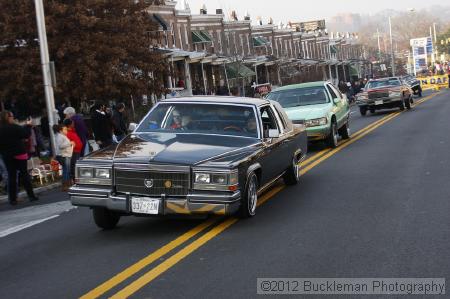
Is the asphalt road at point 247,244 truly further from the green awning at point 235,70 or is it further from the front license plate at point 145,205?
the green awning at point 235,70

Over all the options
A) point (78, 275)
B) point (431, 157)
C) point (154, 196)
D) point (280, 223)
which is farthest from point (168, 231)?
point (431, 157)

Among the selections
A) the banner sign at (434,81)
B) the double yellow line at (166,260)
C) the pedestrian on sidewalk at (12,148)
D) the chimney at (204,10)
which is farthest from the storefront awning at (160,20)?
the banner sign at (434,81)

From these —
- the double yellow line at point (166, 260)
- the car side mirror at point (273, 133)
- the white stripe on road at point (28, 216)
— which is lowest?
the white stripe on road at point (28, 216)

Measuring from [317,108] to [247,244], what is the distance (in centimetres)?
1025

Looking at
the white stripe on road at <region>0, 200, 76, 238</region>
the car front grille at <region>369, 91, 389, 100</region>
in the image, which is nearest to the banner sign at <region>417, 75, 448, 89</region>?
the car front grille at <region>369, 91, 389, 100</region>

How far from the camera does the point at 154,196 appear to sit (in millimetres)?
7844

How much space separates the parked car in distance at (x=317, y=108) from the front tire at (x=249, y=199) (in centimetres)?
797

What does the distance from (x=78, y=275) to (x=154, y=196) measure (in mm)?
1618

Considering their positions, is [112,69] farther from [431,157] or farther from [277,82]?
[277,82]

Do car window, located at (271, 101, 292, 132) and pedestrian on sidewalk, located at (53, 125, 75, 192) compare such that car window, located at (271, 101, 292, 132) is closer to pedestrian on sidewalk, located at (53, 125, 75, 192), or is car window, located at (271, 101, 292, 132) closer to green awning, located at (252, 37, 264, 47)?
pedestrian on sidewalk, located at (53, 125, 75, 192)

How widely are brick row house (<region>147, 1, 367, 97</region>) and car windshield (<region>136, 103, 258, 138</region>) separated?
22.1m

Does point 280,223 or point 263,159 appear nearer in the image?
point 280,223

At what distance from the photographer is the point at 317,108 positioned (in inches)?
673

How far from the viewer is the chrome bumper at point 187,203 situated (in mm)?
7773
